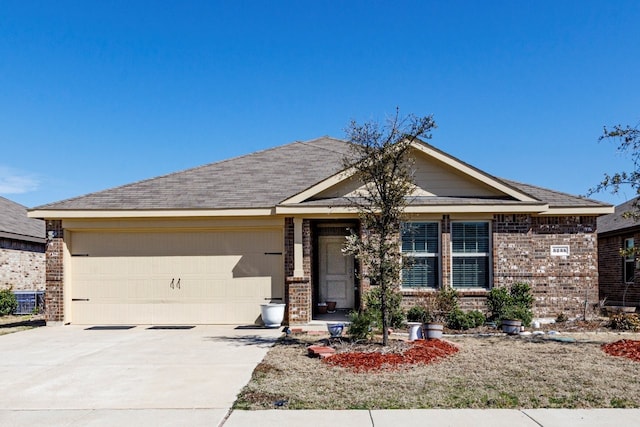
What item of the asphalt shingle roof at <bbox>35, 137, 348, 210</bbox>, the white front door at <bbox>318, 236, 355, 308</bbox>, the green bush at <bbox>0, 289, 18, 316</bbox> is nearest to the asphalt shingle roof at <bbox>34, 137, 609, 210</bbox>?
the asphalt shingle roof at <bbox>35, 137, 348, 210</bbox>

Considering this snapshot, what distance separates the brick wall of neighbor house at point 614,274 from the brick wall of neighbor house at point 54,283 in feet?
56.8

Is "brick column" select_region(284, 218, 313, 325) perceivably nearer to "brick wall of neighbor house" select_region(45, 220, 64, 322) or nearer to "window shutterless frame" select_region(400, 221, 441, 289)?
"window shutterless frame" select_region(400, 221, 441, 289)

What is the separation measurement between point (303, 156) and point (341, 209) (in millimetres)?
4856

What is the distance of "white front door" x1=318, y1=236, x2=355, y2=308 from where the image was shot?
48.9 ft

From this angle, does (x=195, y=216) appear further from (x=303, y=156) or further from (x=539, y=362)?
(x=539, y=362)

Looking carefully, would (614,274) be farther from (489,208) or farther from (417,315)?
(417,315)

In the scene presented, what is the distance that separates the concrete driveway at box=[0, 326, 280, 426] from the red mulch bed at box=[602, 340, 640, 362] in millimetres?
6110

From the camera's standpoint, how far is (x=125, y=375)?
24.7 feet

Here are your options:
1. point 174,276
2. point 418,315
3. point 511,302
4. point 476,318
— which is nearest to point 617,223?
point 511,302

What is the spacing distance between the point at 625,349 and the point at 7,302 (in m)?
17.9

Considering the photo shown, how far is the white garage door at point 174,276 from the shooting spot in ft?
43.1

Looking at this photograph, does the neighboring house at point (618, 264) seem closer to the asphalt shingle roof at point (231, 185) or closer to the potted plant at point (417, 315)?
the potted plant at point (417, 315)

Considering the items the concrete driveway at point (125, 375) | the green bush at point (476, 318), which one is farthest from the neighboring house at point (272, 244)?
the concrete driveway at point (125, 375)

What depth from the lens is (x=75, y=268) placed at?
1345 cm
